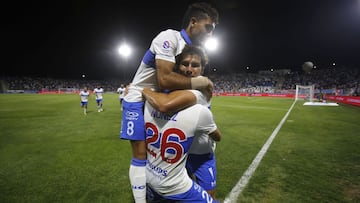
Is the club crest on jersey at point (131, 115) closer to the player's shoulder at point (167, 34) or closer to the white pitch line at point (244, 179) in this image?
the player's shoulder at point (167, 34)

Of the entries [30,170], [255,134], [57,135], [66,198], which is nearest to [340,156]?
[255,134]

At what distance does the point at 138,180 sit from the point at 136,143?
1.14ft

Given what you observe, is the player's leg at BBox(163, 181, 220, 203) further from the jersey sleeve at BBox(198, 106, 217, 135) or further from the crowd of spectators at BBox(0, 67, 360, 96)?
the crowd of spectators at BBox(0, 67, 360, 96)

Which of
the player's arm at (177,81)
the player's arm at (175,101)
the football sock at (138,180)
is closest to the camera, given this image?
the player's arm at (175,101)

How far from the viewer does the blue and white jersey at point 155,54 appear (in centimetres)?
200

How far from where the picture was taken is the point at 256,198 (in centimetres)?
352

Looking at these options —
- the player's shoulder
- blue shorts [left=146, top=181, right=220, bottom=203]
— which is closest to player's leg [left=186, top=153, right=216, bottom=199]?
blue shorts [left=146, top=181, right=220, bottom=203]

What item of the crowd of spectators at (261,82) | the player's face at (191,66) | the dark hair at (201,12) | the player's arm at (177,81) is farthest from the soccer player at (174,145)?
the crowd of spectators at (261,82)

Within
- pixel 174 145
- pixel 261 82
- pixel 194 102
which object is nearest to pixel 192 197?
pixel 174 145

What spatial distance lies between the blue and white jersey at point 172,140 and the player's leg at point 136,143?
302mm

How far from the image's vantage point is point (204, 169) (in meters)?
2.21

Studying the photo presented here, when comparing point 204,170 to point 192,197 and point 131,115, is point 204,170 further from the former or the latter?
point 131,115

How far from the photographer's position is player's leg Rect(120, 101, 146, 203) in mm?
1976

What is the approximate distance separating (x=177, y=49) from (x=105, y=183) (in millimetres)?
3243
